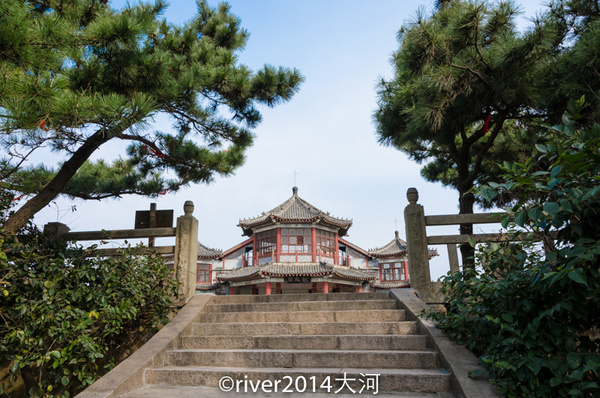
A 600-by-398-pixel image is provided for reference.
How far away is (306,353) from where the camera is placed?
128 inches

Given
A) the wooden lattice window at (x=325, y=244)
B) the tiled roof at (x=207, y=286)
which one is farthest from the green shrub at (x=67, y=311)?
the tiled roof at (x=207, y=286)

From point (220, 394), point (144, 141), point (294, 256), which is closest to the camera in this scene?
point (220, 394)

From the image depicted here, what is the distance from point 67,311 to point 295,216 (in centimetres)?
1731

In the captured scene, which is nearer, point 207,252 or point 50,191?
point 50,191

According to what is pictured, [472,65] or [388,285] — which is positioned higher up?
[472,65]

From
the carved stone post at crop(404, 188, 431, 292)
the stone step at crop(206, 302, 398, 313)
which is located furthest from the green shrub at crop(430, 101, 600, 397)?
the carved stone post at crop(404, 188, 431, 292)

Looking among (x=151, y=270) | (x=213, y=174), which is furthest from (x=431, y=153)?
(x=151, y=270)

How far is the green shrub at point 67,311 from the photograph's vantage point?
3.14 meters

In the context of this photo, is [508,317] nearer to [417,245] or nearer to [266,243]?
[417,245]

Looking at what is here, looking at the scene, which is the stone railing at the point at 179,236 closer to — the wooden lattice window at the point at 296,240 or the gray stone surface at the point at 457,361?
the gray stone surface at the point at 457,361

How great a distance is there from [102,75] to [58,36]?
2.84 ft

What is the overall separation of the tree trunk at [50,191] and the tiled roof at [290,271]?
49.8 ft

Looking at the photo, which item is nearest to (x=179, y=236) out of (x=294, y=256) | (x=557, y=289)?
(x=557, y=289)

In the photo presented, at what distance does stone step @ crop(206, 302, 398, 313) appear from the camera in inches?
169
